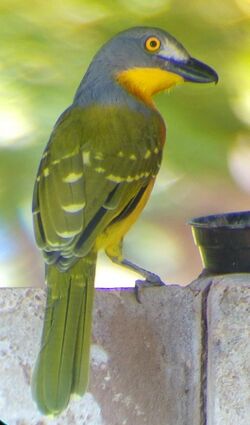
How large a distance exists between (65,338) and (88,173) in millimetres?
564

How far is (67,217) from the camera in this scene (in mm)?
4238

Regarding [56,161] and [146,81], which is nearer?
[56,161]

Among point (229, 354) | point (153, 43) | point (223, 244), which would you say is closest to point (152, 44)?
point (153, 43)

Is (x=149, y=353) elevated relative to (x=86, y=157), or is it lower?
lower

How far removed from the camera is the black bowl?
4.30 meters

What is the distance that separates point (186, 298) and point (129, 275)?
1.43m

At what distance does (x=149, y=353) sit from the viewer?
4.14 metres

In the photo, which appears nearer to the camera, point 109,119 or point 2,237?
point 109,119

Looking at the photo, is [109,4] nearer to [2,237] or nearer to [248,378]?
[2,237]

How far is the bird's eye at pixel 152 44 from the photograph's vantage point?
4984 millimetres

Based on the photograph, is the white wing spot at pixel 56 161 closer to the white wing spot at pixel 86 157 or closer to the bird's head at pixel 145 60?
the white wing spot at pixel 86 157

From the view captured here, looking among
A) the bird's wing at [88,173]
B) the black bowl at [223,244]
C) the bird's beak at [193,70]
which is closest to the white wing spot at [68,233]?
the bird's wing at [88,173]

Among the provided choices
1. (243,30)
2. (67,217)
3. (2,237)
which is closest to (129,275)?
(2,237)

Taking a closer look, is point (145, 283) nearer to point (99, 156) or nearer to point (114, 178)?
point (114, 178)
